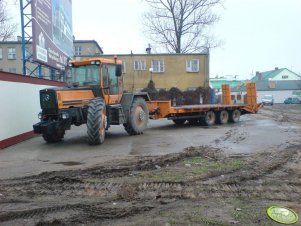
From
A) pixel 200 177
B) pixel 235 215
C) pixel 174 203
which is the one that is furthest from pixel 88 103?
pixel 235 215

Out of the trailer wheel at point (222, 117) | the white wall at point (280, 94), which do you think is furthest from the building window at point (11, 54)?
the white wall at point (280, 94)

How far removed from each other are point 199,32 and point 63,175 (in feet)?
155

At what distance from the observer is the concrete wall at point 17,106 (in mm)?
13656

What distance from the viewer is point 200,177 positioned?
818 cm

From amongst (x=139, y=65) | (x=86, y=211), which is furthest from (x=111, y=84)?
(x=139, y=65)

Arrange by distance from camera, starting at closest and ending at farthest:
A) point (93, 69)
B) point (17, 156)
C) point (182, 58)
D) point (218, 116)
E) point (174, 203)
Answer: point (174, 203), point (17, 156), point (93, 69), point (218, 116), point (182, 58)

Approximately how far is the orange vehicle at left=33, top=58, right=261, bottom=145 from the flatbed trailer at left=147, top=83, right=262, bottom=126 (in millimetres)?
369

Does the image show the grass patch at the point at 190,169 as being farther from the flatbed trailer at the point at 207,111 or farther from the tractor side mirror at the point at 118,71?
the flatbed trailer at the point at 207,111

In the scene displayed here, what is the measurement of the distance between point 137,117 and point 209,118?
596 cm

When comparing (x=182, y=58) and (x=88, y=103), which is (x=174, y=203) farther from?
(x=182, y=58)

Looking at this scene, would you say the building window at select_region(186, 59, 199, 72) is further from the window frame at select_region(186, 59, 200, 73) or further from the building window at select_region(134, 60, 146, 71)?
the building window at select_region(134, 60, 146, 71)

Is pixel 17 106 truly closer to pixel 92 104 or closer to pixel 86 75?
pixel 86 75

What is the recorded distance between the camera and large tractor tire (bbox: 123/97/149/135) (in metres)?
15.9

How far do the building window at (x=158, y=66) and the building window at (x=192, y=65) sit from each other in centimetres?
285
